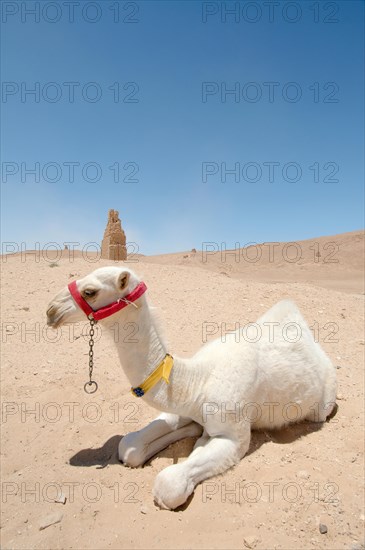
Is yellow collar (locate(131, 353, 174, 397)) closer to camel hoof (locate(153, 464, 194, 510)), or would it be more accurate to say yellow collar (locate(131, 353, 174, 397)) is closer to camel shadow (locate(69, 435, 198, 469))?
camel hoof (locate(153, 464, 194, 510))

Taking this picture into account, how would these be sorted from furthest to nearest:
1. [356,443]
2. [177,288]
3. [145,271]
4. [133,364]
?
[145,271] < [177,288] < [356,443] < [133,364]

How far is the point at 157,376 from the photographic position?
3.28 m

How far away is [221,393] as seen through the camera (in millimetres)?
3457

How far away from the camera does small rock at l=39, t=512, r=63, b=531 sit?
2.96 metres

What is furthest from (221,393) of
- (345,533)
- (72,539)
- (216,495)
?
(72,539)

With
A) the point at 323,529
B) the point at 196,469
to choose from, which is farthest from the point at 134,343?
the point at 323,529

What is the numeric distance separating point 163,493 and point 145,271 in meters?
10.6

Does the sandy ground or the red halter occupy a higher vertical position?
the red halter

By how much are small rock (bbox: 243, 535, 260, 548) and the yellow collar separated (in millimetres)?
1278

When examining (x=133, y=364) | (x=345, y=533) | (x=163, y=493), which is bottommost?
(x=345, y=533)

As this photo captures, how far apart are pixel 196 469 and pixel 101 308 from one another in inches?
62.0

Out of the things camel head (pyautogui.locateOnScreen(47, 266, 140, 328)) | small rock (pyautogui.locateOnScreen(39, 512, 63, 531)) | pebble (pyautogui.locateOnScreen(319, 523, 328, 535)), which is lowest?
pebble (pyautogui.locateOnScreen(319, 523, 328, 535))

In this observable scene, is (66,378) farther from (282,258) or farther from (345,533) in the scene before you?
(282,258)

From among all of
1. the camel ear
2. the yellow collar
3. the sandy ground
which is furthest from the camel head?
the sandy ground
